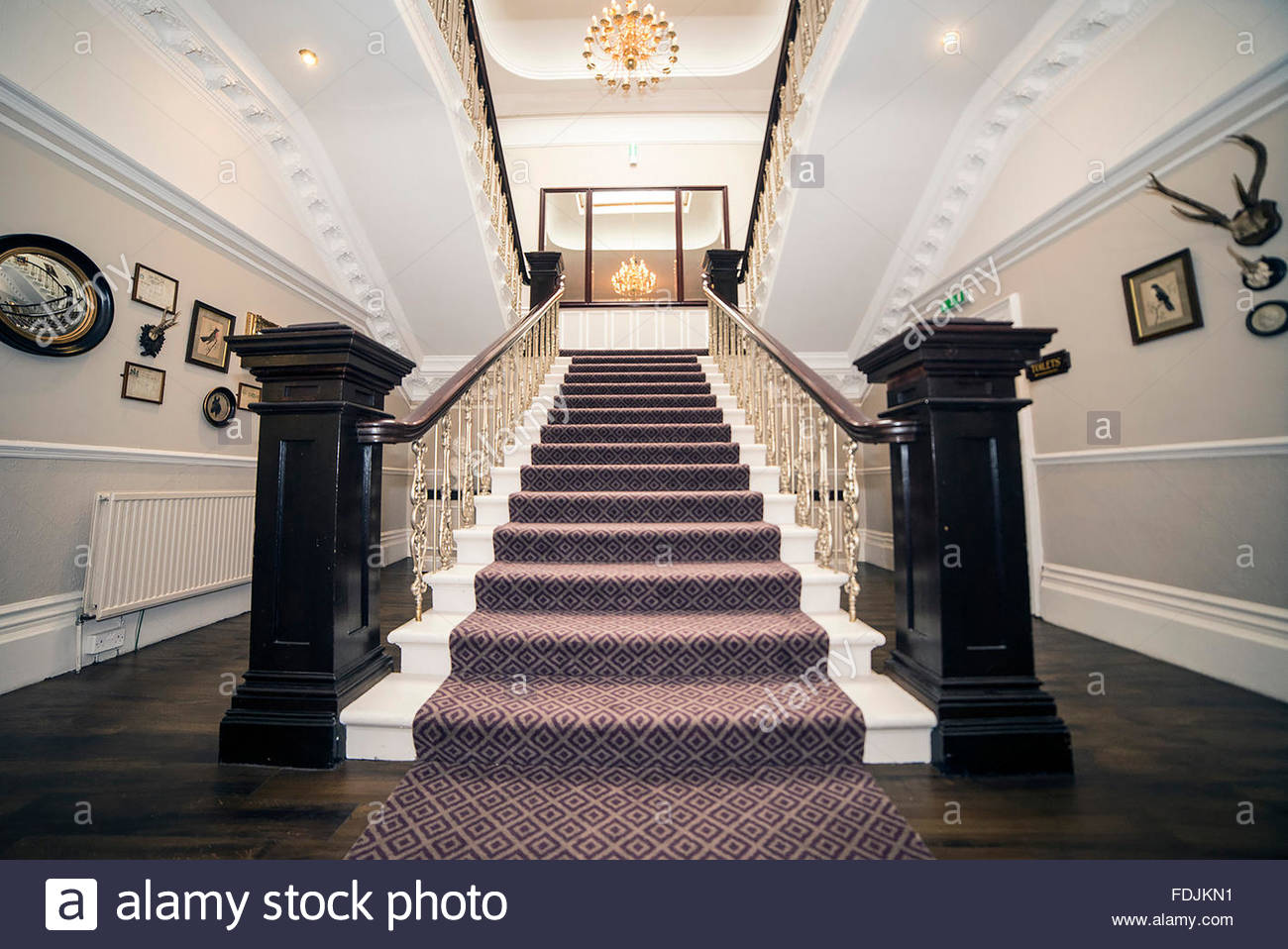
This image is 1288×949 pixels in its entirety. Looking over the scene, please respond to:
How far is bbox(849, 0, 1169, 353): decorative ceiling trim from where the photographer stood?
2.98 meters

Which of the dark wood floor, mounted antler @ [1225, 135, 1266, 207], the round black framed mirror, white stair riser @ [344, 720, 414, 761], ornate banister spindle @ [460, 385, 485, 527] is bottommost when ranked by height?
the dark wood floor

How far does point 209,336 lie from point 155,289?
14.8 inches

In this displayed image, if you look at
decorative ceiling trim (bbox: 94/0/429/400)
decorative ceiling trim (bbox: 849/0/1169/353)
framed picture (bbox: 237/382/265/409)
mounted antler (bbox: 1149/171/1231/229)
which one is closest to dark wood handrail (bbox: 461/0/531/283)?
decorative ceiling trim (bbox: 94/0/429/400)

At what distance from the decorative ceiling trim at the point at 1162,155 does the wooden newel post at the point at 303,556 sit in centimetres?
369

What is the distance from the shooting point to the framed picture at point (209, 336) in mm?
3066

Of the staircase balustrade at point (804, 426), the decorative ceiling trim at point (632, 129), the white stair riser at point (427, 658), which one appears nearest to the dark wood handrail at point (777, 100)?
the staircase balustrade at point (804, 426)

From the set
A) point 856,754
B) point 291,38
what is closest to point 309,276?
point 291,38

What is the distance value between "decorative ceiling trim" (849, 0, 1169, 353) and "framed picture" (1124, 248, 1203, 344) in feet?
4.56

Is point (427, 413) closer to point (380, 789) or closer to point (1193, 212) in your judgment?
point (380, 789)

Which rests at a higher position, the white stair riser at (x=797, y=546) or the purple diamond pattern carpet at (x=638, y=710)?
the white stair riser at (x=797, y=546)

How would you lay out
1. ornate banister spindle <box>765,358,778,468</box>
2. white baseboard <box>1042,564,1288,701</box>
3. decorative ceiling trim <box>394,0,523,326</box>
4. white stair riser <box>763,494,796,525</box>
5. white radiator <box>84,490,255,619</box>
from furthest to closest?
decorative ceiling trim <box>394,0,523,326</box> → ornate banister spindle <box>765,358,778,468</box> → white stair riser <box>763,494,796,525</box> → white radiator <box>84,490,255,619</box> → white baseboard <box>1042,564,1288,701</box>

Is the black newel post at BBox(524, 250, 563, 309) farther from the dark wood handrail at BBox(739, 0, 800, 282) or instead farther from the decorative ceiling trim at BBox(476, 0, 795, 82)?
the decorative ceiling trim at BBox(476, 0, 795, 82)

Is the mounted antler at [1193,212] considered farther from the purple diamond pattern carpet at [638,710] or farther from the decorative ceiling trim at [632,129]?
the decorative ceiling trim at [632,129]
